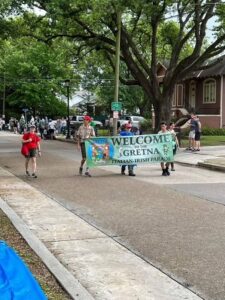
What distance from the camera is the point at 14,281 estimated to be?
Result: 10.7 feet

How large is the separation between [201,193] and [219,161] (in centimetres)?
805

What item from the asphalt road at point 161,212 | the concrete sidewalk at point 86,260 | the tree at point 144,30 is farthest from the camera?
the tree at point 144,30

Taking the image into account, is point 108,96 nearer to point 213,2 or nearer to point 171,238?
point 213,2

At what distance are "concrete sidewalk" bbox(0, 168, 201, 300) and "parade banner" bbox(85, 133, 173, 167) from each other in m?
6.69

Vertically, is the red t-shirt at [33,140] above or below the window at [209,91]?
below

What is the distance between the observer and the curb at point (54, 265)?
5.34m

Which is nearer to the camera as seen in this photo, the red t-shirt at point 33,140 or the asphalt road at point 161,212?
the asphalt road at point 161,212

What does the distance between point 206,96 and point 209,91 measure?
560mm

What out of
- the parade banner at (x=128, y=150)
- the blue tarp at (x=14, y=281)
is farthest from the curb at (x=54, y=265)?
the parade banner at (x=128, y=150)

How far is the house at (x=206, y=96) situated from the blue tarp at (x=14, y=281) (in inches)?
1627

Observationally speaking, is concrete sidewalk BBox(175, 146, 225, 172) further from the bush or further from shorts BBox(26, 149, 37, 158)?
the bush

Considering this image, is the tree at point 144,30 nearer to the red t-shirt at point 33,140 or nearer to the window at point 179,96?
the red t-shirt at point 33,140

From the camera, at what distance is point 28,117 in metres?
67.8

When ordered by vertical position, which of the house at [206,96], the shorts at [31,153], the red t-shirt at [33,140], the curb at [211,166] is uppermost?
the house at [206,96]
